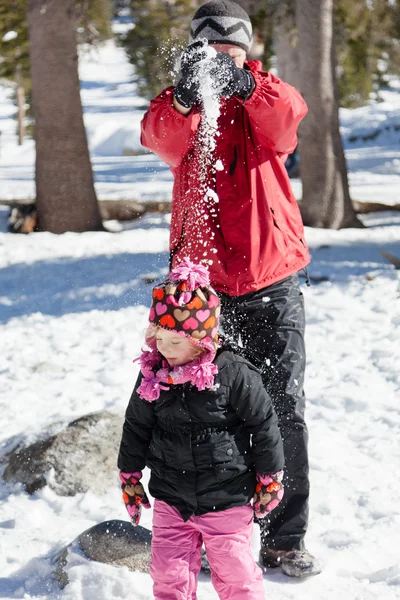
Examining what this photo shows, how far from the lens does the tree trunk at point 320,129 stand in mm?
10484

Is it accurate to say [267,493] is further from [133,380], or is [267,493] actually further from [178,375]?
[133,380]

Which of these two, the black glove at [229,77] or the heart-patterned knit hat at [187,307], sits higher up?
the black glove at [229,77]

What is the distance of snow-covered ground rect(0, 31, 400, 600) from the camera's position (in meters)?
3.44

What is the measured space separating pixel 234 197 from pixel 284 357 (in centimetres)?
70

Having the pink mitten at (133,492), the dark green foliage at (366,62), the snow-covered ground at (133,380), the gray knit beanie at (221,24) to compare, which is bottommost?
the dark green foliage at (366,62)

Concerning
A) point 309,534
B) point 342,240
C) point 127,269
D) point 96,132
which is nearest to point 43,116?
point 127,269

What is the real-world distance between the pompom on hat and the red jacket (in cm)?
49

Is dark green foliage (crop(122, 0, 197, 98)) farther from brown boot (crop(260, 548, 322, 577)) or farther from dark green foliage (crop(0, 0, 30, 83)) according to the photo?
brown boot (crop(260, 548, 322, 577))

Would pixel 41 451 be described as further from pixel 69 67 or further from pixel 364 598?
pixel 69 67

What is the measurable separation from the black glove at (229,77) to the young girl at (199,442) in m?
0.73

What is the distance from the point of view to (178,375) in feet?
8.80

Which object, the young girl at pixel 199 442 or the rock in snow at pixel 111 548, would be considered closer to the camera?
the young girl at pixel 199 442

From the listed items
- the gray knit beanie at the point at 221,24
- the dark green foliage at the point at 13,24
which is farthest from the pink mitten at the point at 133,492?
the dark green foliage at the point at 13,24

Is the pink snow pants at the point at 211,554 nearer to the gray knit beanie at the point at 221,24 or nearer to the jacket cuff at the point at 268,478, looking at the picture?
the jacket cuff at the point at 268,478
